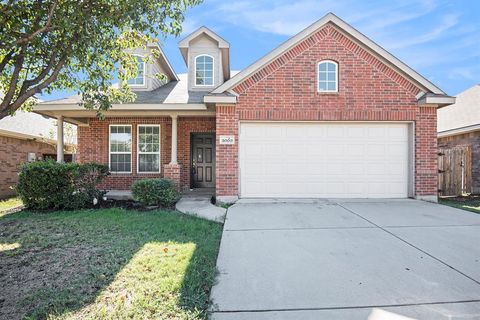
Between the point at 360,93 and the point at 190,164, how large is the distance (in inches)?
271

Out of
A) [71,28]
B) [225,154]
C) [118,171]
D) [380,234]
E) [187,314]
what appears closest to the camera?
[187,314]

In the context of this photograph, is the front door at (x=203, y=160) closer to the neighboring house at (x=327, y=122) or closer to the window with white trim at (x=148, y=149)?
the window with white trim at (x=148, y=149)

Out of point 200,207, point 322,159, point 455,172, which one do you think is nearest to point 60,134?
point 200,207

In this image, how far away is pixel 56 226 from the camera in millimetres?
6223

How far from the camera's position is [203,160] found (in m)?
11.8

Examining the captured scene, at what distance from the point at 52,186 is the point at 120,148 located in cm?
358

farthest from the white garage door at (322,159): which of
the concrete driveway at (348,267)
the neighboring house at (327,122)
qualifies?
the concrete driveway at (348,267)

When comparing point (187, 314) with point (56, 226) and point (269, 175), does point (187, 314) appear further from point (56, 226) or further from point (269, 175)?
point (269, 175)

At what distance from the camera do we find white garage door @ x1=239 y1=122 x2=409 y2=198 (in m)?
8.74

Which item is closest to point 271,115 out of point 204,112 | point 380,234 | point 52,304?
point 204,112

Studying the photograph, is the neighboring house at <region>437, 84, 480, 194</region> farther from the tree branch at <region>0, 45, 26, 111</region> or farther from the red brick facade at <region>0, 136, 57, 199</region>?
the red brick facade at <region>0, 136, 57, 199</region>

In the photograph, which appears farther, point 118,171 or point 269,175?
point 118,171

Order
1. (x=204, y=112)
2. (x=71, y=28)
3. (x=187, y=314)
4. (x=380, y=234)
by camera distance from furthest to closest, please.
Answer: (x=204, y=112)
(x=380, y=234)
(x=71, y=28)
(x=187, y=314)

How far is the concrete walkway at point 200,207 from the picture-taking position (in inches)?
271
